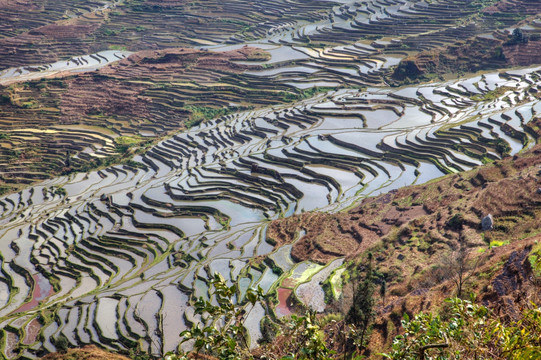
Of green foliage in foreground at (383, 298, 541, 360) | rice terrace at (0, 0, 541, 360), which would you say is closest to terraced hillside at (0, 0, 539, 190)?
rice terrace at (0, 0, 541, 360)

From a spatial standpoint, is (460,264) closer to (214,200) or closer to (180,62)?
(214,200)

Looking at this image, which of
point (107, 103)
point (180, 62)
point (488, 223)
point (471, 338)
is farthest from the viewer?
point (180, 62)

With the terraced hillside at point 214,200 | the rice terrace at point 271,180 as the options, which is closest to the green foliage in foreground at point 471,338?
the rice terrace at point 271,180

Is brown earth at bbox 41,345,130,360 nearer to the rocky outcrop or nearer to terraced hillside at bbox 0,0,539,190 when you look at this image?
the rocky outcrop

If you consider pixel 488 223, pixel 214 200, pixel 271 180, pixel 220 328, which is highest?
pixel 220 328

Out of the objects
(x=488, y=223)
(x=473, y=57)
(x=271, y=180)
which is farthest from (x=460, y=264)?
(x=473, y=57)

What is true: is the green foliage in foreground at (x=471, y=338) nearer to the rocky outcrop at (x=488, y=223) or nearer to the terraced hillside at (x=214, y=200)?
the terraced hillside at (x=214, y=200)

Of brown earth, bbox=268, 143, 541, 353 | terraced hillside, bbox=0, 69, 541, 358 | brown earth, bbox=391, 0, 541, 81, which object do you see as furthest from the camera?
brown earth, bbox=391, 0, 541, 81

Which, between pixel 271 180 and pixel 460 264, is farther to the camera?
pixel 271 180
